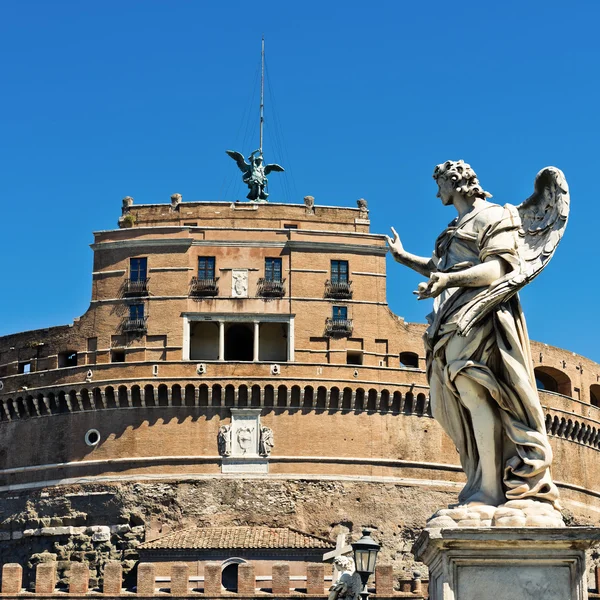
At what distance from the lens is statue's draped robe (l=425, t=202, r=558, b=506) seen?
5.36m

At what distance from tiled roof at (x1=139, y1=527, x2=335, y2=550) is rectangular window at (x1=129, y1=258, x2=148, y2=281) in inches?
370

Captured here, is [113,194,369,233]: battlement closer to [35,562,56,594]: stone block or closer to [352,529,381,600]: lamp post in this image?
[35,562,56,594]: stone block

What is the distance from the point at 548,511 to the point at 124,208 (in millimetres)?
46371

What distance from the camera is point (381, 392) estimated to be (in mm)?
47000

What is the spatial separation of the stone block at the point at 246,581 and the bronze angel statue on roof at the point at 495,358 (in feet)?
110

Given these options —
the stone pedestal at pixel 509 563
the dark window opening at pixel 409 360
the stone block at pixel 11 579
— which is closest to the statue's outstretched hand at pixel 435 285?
the stone pedestal at pixel 509 563

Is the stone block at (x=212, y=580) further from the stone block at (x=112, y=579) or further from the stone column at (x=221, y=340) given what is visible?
the stone column at (x=221, y=340)

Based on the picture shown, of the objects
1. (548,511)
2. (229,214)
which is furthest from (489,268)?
(229,214)

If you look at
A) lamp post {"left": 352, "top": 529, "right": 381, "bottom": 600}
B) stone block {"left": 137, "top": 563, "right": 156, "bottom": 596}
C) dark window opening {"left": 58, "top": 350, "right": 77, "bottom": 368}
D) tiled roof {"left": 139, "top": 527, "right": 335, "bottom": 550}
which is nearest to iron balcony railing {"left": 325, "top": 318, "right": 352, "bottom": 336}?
tiled roof {"left": 139, "top": 527, "right": 335, "bottom": 550}

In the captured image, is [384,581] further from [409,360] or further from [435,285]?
[435,285]

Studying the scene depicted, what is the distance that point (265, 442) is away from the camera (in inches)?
1816

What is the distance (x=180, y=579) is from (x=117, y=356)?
12.2 metres

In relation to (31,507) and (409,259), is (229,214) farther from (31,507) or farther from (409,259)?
(409,259)

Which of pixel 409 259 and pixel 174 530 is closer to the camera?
pixel 409 259
